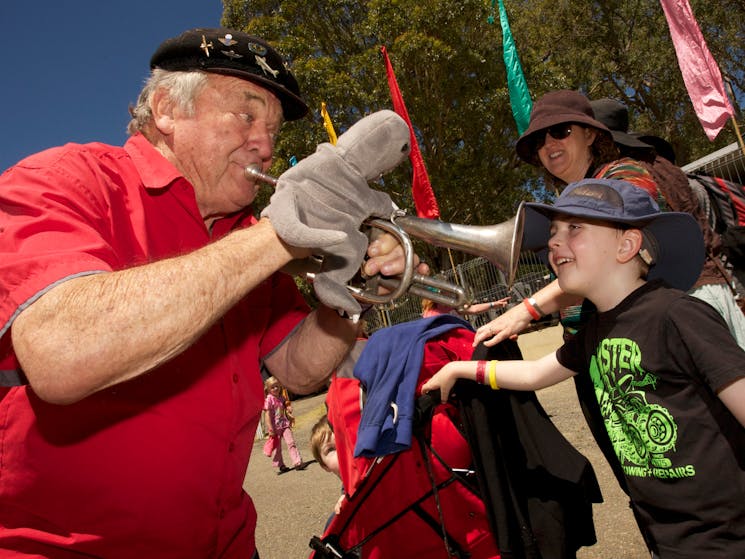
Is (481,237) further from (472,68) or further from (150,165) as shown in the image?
(472,68)

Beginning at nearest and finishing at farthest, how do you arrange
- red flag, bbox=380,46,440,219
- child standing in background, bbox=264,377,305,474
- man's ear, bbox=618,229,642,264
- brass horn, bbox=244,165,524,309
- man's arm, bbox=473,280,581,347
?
brass horn, bbox=244,165,524,309, man's ear, bbox=618,229,642,264, man's arm, bbox=473,280,581,347, child standing in background, bbox=264,377,305,474, red flag, bbox=380,46,440,219

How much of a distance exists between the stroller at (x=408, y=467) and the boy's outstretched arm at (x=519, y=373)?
0.18m

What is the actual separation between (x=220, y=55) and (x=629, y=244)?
69.4 inches

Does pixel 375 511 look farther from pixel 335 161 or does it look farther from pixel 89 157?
pixel 89 157

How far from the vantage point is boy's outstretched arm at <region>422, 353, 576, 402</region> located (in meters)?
2.31

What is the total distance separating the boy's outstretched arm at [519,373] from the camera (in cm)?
231

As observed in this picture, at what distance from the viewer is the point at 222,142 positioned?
1.94 m

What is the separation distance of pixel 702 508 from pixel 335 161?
5.39 feet

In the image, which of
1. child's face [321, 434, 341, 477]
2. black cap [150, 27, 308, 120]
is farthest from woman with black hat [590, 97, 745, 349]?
child's face [321, 434, 341, 477]

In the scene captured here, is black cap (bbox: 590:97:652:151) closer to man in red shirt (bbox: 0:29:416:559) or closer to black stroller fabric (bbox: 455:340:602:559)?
black stroller fabric (bbox: 455:340:602:559)

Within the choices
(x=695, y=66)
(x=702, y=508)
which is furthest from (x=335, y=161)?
(x=695, y=66)

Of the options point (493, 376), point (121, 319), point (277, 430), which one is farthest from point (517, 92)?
point (121, 319)

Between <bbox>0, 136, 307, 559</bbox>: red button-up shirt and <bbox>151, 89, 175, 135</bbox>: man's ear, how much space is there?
12 cm

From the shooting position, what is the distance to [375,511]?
294 cm
